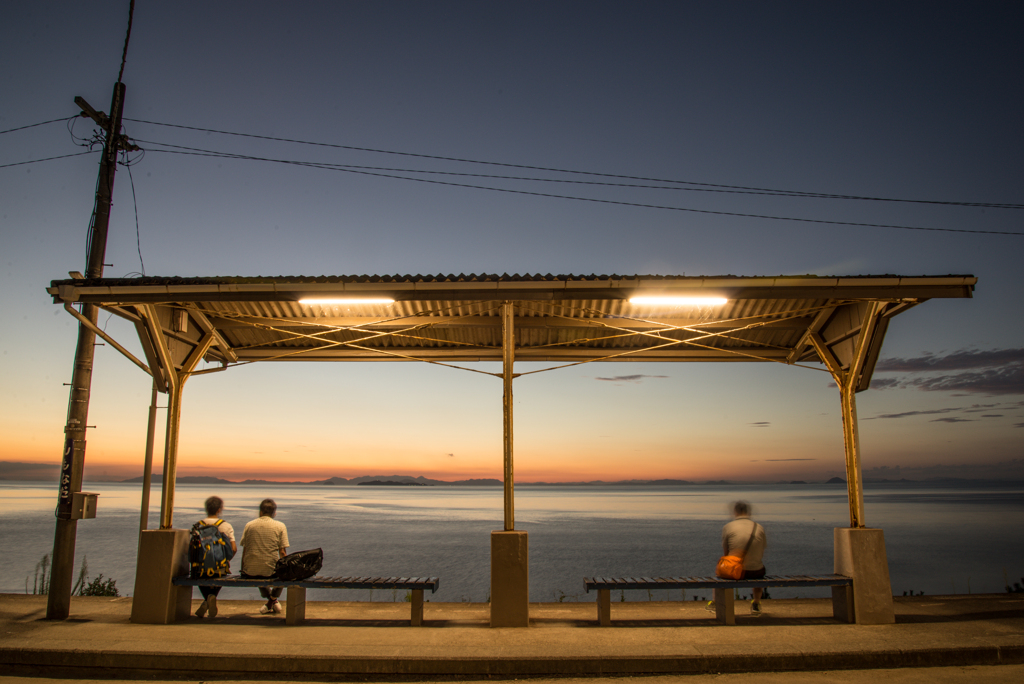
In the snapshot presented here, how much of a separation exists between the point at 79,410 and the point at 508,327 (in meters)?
5.22

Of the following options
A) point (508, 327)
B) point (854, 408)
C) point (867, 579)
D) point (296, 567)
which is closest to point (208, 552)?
point (296, 567)

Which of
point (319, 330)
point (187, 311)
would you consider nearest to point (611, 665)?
point (319, 330)

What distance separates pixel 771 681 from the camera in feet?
16.0

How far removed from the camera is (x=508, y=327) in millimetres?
6754

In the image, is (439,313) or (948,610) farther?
(439,313)

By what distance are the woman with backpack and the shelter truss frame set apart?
42 cm

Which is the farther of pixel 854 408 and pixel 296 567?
pixel 854 408

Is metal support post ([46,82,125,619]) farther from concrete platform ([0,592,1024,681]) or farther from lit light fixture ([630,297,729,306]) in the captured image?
lit light fixture ([630,297,729,306])

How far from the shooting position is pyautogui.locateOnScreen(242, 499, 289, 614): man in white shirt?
6695 millimetres

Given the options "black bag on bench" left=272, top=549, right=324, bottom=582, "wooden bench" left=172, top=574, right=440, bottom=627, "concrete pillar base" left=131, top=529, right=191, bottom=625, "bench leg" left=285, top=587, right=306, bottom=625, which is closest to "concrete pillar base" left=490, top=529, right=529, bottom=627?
"wooden bench" left=172, top=574, right=440, bottom=627

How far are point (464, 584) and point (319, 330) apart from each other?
85.4 feet

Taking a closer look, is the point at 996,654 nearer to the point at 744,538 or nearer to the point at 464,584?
the point at 744,538

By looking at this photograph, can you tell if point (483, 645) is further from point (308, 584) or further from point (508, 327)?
point (508, 327)

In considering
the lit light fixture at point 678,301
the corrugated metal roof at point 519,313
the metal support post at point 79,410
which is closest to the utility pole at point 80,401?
the metal support post at point 79,410
